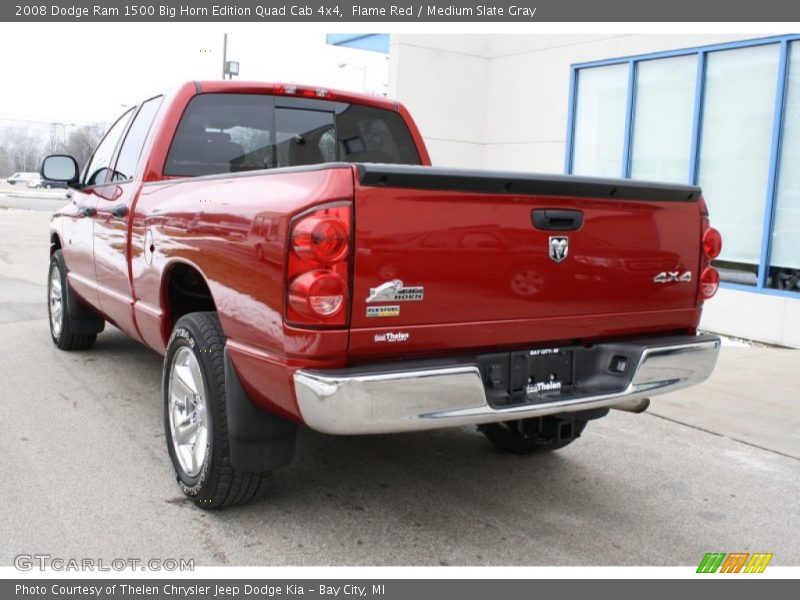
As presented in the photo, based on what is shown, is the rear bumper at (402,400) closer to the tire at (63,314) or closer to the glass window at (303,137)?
the glass window at (303,137)

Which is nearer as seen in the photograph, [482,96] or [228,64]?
[482,96]

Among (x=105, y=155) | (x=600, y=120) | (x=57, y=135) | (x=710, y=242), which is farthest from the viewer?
(x=57, y=135)

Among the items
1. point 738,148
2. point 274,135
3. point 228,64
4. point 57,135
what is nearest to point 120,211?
point 274,135

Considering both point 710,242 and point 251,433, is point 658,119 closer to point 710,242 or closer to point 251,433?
point 710,242

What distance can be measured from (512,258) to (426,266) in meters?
0.42

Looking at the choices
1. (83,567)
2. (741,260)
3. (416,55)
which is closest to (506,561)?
(83,567)

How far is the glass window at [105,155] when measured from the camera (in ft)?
19.5

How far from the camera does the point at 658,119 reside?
10562mm

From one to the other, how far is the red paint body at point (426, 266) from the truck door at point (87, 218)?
1637mm

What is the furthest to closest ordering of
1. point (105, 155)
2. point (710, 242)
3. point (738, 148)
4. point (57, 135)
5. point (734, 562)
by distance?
point (57, 135)
point (738, 148)
point (105, 155)
point (710, 242)
point (734, 562)

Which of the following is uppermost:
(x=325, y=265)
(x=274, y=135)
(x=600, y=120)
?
(x=600, y=120)

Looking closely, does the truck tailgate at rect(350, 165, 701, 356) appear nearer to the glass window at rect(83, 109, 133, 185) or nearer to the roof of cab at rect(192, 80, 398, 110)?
the roof of cab at rect(192, 80, 398, 110)

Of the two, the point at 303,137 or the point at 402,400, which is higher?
the point at 303,137

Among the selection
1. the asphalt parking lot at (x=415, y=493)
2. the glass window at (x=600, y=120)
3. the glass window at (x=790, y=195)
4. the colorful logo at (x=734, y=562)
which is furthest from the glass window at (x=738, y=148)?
the colorful logo at (x=734, y=562)
